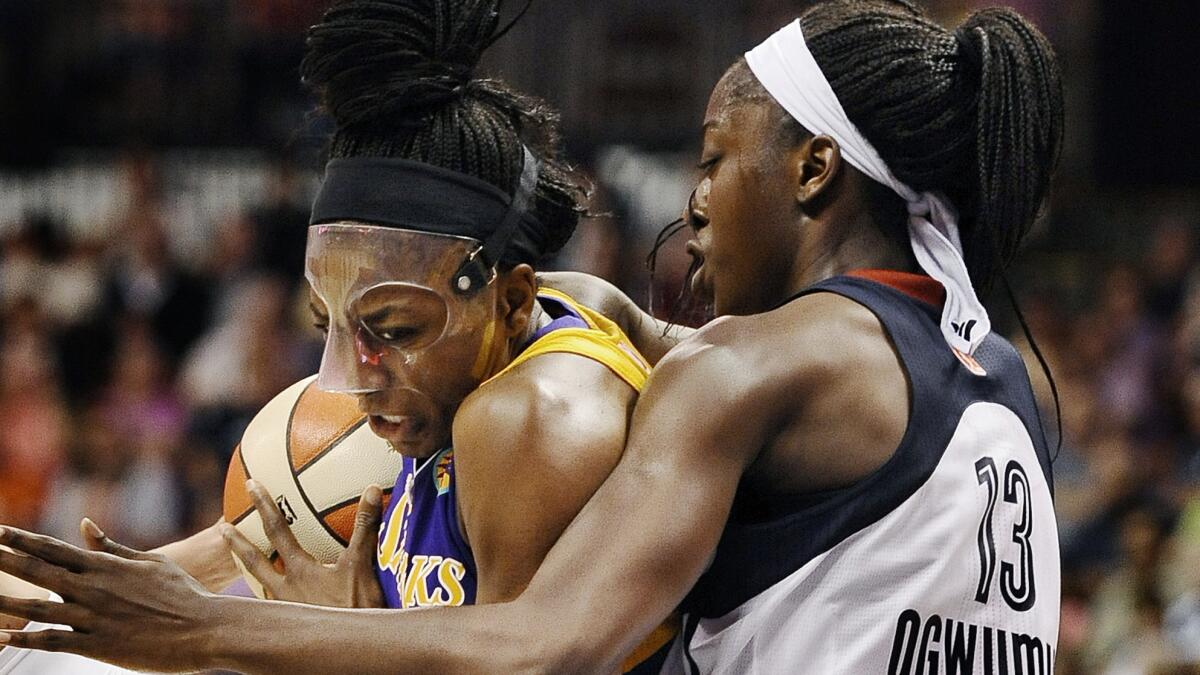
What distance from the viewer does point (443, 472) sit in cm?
254

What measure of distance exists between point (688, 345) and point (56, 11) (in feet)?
24.1

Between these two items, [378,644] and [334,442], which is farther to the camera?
[334,442]

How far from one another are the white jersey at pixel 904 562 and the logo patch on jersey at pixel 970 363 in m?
0.01

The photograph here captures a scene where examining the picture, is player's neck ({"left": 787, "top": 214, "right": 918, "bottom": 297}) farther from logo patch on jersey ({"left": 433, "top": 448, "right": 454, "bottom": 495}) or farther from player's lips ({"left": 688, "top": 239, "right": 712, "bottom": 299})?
logo patch on jersey ({"left": 433, "top": 448, "right": 454, "bottom": 495})

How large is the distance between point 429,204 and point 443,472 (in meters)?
0.40

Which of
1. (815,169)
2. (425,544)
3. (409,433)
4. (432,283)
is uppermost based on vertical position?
(815,169)

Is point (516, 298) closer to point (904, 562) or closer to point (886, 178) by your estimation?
point (886, 178)

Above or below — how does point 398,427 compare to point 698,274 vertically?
below

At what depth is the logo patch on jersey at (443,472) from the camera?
2.51m

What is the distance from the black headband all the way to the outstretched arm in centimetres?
51

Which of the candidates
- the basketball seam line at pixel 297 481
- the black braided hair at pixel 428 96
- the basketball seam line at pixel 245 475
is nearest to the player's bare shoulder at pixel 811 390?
the black braided hair at pixel 428 96

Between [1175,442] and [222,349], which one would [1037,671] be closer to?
[1175,442]

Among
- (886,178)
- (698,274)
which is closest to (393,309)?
(698,274)

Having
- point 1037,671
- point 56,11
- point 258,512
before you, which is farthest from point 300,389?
point 56,11
